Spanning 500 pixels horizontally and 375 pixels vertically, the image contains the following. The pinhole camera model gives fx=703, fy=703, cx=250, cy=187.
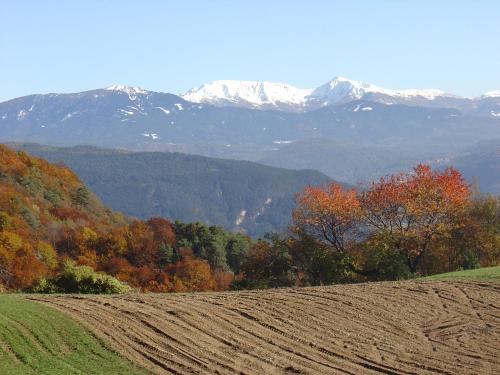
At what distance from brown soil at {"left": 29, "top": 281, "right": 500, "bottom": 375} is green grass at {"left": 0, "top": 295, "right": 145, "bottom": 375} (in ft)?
1.82

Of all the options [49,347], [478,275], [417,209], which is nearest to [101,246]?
[417,209]

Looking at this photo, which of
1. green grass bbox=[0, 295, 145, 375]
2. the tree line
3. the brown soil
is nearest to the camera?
green grass bbox=[0, 295, 145, 375]

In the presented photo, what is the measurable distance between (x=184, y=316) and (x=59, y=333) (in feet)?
15.0

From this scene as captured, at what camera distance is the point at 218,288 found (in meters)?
71.4

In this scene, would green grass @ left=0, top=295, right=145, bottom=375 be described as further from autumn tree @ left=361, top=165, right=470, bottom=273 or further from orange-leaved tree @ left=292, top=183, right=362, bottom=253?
autumn tree @ left=361, top=165, right=470, bottom=273

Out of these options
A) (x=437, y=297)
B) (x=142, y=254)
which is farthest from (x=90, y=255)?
(x=437, y=297)

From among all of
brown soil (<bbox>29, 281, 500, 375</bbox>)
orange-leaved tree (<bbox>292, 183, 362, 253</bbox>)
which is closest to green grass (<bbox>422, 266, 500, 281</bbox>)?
brown soil (<bbox>29, 281, 500, 375</bbox>)

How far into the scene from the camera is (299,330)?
75.0 ft

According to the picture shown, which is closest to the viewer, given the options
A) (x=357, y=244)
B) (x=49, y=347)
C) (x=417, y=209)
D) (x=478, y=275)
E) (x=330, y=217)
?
(x=49, y=347)

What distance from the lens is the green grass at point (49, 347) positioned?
56.0ft

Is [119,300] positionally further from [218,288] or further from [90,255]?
[90,255]

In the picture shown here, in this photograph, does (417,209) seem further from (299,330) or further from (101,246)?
(101,246)

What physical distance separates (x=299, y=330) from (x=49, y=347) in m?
8.18

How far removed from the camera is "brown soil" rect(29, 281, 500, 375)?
1947cm
